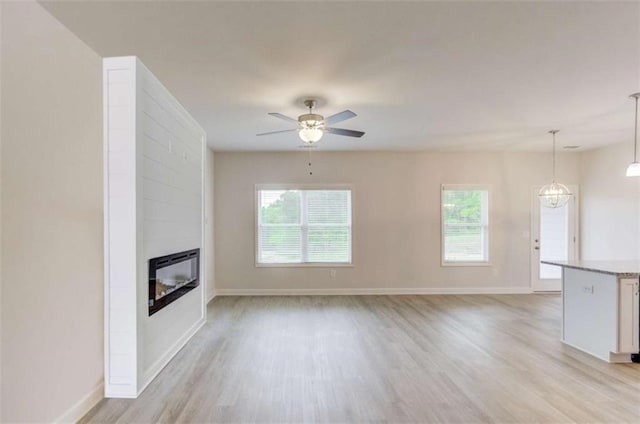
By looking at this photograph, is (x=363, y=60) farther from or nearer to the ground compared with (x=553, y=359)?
farther from the ground

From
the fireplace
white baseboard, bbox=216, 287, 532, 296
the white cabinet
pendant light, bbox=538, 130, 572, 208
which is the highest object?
pendant light, bbox=538, 130, 572, 208

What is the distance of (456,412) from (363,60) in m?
2.80

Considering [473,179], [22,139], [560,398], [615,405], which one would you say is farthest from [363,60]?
[473,179]

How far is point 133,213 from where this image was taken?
7.70ft

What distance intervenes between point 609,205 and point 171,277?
24.0 feet

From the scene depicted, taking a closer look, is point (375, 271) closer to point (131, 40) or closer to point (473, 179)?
point (473, 179)

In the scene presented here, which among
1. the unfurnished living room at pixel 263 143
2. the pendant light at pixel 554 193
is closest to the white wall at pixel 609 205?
the unfurnished living room at pixel 263 143

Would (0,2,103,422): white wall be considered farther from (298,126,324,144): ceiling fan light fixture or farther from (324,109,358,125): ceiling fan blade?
(324,109,358,125): ceiling fan blade

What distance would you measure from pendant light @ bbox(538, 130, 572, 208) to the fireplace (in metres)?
5.38

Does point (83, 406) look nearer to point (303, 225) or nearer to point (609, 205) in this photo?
point (303, 225)

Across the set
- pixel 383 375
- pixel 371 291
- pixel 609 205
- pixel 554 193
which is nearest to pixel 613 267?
pixel 554 193

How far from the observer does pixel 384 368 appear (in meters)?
3.19

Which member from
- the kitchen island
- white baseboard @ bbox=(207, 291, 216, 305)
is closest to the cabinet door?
the kitchen island

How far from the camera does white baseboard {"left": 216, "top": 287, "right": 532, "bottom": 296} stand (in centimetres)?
638
